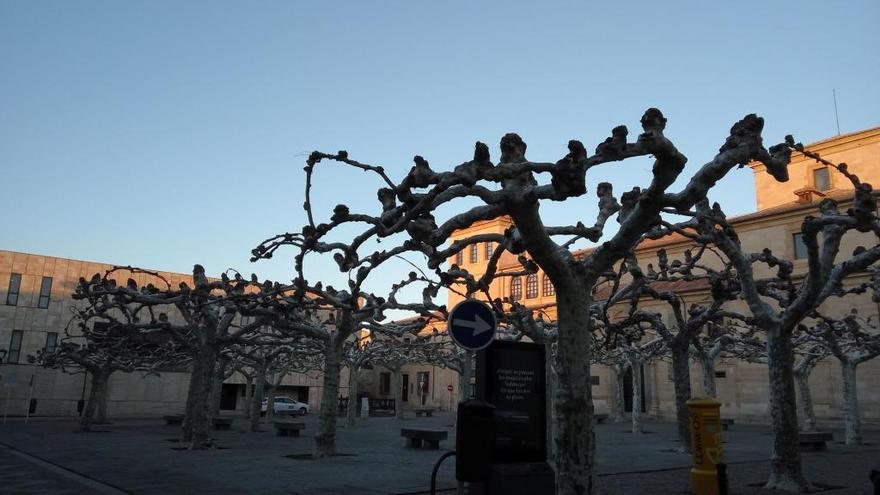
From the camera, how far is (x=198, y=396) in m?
19.9

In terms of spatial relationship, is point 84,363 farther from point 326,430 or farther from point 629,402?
point 629,402

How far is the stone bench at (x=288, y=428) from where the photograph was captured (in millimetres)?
26344

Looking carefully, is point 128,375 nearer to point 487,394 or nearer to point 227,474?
point 227,474

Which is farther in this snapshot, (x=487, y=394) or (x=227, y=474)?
(x=227, y=474)

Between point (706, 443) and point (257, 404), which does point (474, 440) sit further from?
point (257, 404)

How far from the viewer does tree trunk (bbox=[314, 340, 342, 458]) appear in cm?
1770

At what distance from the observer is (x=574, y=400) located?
8.15 meters

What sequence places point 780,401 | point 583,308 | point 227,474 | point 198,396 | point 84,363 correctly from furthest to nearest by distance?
point 84,363, point 198,396, point 227,474, point 780,401, point 583,308

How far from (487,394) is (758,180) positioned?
57102mm

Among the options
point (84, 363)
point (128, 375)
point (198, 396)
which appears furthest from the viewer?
point (128, 375)

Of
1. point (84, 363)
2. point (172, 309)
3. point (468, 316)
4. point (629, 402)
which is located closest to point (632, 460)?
point (468, 316)

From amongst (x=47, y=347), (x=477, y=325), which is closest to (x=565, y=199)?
(x=477, y=325)

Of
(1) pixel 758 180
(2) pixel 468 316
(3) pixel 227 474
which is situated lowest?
(3) pixel 227 474

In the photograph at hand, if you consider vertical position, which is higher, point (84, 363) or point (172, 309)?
point (172, 309)
